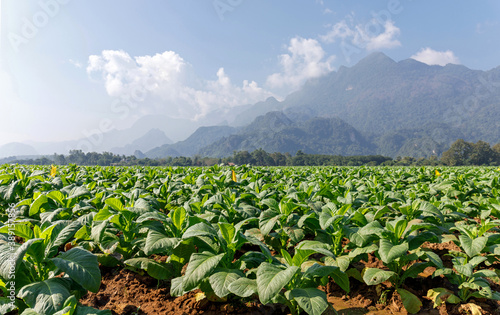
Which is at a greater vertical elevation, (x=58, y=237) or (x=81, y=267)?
(x=58, y=237)

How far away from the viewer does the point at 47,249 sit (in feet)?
7.78

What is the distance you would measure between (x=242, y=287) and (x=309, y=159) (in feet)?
318

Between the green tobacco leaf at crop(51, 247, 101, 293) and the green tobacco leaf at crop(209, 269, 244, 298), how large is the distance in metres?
0.88

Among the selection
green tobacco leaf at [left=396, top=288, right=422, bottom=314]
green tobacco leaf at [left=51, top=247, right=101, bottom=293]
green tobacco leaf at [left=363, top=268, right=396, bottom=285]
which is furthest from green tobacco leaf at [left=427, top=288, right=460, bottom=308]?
green tobacco leaf at [left=51, top=247, right=101, bottom=293]

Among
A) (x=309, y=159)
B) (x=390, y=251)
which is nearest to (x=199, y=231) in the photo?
(x=390, y=251)

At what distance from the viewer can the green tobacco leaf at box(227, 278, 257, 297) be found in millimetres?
2043

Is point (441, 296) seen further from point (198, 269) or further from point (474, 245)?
point (198, 269)

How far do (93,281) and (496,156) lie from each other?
11047 cm

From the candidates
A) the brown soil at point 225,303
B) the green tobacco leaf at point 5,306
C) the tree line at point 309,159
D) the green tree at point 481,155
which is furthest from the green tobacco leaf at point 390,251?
the green tree at point 481,155

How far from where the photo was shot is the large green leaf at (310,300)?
6.40 ft

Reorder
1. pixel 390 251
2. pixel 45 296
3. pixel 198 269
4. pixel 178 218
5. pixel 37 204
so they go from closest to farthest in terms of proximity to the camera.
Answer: pixel 45 296, pixel 198 269, pixel 390 251, pixel 178 218, pixel 37 204

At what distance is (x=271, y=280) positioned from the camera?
1969 mm

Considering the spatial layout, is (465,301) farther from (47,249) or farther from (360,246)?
(47,249)

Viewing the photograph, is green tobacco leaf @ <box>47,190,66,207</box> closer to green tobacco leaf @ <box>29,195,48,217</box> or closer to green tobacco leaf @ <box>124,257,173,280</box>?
green tobacco leaf @ <box>29,195,48,217</box>
